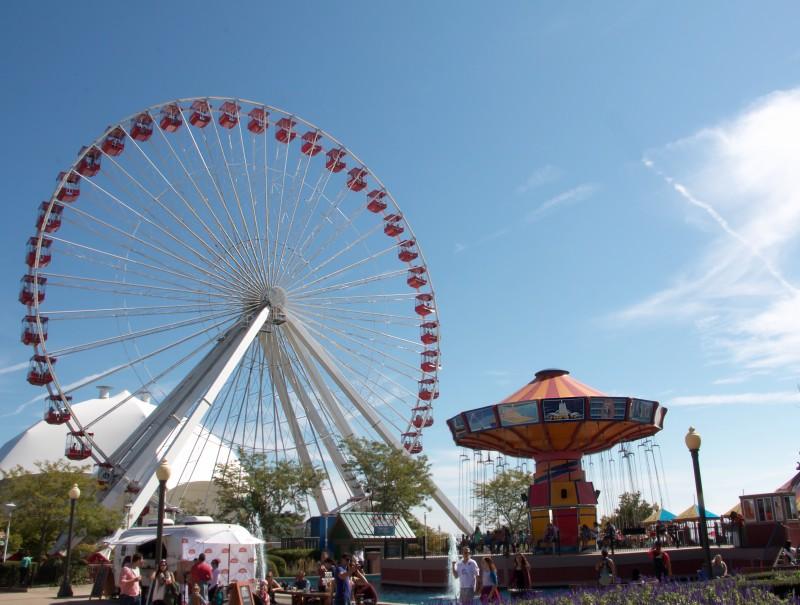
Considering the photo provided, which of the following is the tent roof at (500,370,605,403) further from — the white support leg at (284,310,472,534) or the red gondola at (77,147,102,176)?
the red gondola at (77,147,102,176)

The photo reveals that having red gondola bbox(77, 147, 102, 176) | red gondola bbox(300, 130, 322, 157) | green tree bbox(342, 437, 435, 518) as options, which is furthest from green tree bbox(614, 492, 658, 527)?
red gondola bbox(77, 147, 102, 176)

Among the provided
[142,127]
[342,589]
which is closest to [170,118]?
[142,127]

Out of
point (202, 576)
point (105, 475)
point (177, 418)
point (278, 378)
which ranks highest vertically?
point (278, 378)

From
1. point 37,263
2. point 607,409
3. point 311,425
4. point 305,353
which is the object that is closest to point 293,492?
point 311,425

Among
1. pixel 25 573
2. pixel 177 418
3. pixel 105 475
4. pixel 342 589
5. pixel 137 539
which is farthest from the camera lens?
pixel 105 475

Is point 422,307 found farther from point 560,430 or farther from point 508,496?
point 508,496

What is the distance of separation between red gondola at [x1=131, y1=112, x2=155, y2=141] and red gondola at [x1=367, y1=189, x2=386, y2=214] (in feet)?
35.8

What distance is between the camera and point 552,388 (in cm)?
2655

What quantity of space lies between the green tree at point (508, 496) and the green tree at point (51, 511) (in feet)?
102

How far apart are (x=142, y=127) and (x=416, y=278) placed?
14.9 meters

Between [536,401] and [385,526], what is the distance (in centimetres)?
1334

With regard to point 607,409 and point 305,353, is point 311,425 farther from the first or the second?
point 607,409

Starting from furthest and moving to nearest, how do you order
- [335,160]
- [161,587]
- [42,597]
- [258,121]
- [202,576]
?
[335,160] < [258,121] < [42,597] < [202,576] < [161,587]

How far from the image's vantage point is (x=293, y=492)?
40.1 m
